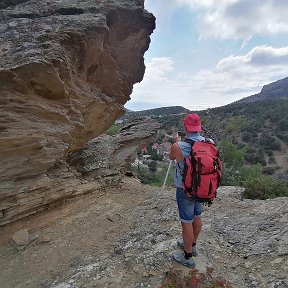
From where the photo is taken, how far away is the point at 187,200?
548 centimetres

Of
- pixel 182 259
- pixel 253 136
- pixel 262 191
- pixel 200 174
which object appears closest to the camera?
pixel 200 174

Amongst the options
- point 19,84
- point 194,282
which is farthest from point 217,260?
point 19,84

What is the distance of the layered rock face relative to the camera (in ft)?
21.6

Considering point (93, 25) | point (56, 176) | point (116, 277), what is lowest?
point (116, 277)

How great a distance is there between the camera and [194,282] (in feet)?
17.4

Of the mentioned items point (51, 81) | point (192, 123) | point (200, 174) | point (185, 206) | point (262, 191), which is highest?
point (51, 81)

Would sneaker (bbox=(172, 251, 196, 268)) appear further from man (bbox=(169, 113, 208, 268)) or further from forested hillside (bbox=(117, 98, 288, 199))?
forested hillside (bbox=(117, 98, 288, 199))

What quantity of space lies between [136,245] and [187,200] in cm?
182

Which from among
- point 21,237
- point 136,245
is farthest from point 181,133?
point 21,237

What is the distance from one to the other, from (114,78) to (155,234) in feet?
14.0

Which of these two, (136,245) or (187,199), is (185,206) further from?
(136,245)

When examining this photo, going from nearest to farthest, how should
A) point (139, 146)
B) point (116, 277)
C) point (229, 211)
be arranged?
point (116, 277) < point (229, 211) < point (139, 146)

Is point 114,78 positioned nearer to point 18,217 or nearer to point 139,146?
point 139,146

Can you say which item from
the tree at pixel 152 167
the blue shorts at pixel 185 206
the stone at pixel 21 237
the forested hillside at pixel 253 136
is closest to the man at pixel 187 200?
the blue shorts at pixel 185 206
